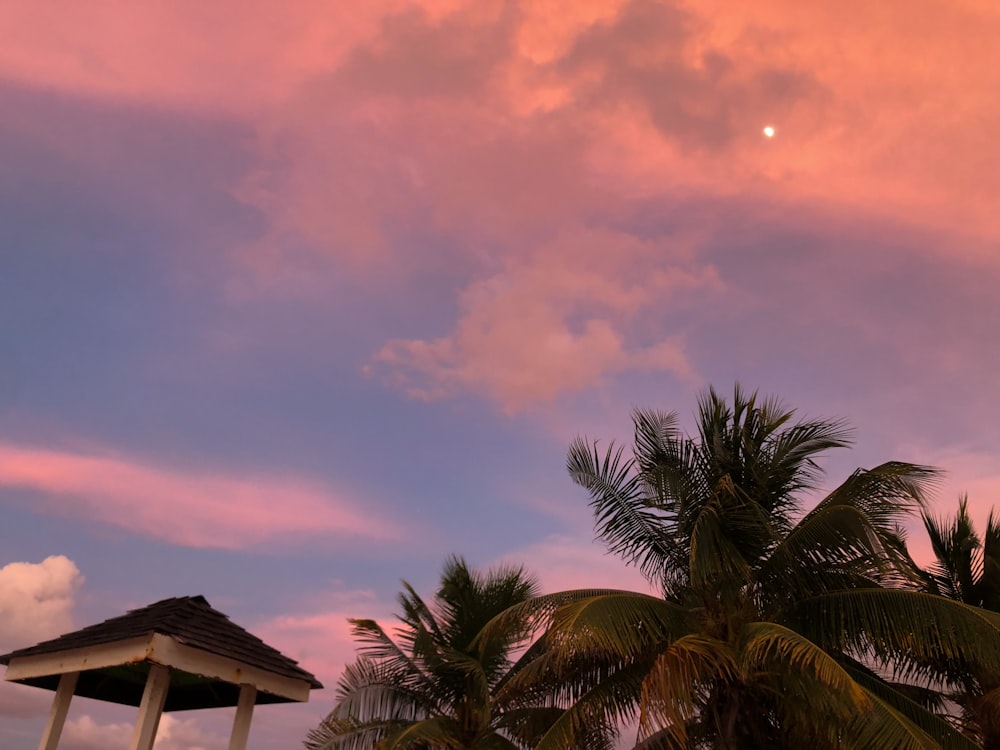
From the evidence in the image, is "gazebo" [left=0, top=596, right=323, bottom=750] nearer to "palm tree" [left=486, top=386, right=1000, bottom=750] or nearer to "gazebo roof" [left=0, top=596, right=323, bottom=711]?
"gazebo roof" [left=0, top=596, right=323, bottom=711]

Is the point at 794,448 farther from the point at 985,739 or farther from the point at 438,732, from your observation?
the point at 438,732

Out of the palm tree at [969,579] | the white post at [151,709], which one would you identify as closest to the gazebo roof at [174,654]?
the white post at [151,709]

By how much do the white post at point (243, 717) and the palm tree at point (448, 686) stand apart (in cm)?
486

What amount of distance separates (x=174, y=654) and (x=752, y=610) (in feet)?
30.4

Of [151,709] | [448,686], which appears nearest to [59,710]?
[151,709]

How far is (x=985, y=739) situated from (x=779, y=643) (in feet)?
28.4

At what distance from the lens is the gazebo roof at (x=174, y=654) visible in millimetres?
11242

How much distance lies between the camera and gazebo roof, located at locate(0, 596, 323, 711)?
11.2 metres

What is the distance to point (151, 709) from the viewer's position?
10.9 metres

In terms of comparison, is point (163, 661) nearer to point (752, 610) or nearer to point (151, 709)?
point (151, 709)

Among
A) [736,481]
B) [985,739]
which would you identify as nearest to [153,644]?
[736,481]

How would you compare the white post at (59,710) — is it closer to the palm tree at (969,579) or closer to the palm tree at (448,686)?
the palm tree at (448,686)

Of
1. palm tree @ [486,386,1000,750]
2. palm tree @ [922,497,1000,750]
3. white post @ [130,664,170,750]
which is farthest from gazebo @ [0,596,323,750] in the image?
palm tree @ [922,497,1000,750]

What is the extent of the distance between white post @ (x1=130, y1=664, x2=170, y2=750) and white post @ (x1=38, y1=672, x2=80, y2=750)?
88.2 inches
